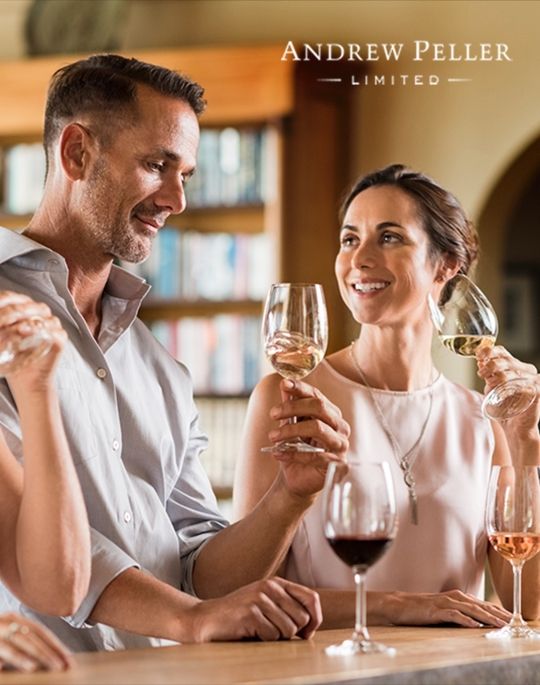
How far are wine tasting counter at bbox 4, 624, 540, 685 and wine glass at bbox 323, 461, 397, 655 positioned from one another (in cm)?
9

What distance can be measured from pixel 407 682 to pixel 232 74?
3.29 meters

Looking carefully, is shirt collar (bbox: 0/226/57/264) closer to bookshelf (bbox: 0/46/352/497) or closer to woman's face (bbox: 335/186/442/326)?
woman's face (bbox: 335/186/442/326)

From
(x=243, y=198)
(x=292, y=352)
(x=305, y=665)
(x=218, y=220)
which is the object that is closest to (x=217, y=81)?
(x=243, y=198)

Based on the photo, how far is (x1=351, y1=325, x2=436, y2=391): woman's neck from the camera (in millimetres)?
2646

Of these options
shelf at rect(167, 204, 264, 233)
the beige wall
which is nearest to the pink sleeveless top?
the beige wall

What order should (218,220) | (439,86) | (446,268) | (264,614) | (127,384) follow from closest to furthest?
(264,614), (127,384), (446,268), (439,86), (218,220)

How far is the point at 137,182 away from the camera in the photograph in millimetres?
2111

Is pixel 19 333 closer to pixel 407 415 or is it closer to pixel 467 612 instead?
pixel 467 612

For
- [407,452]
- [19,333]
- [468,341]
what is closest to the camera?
[19,333]

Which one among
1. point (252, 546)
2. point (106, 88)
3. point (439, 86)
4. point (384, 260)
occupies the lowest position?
point (252, 546)

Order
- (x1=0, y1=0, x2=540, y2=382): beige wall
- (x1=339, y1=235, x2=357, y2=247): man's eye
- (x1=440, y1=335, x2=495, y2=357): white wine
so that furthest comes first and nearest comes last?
(x1=0, y1=0, x2=540, y2=382): beige wall, (x1=339, y1=235, x2=357, y2=247): man's eye, (x1=440, y1=335, x2=495, y2=357): white wine

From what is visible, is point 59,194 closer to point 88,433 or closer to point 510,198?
point 88,433

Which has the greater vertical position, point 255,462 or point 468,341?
point 468,341

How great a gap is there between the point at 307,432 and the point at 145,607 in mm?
333
